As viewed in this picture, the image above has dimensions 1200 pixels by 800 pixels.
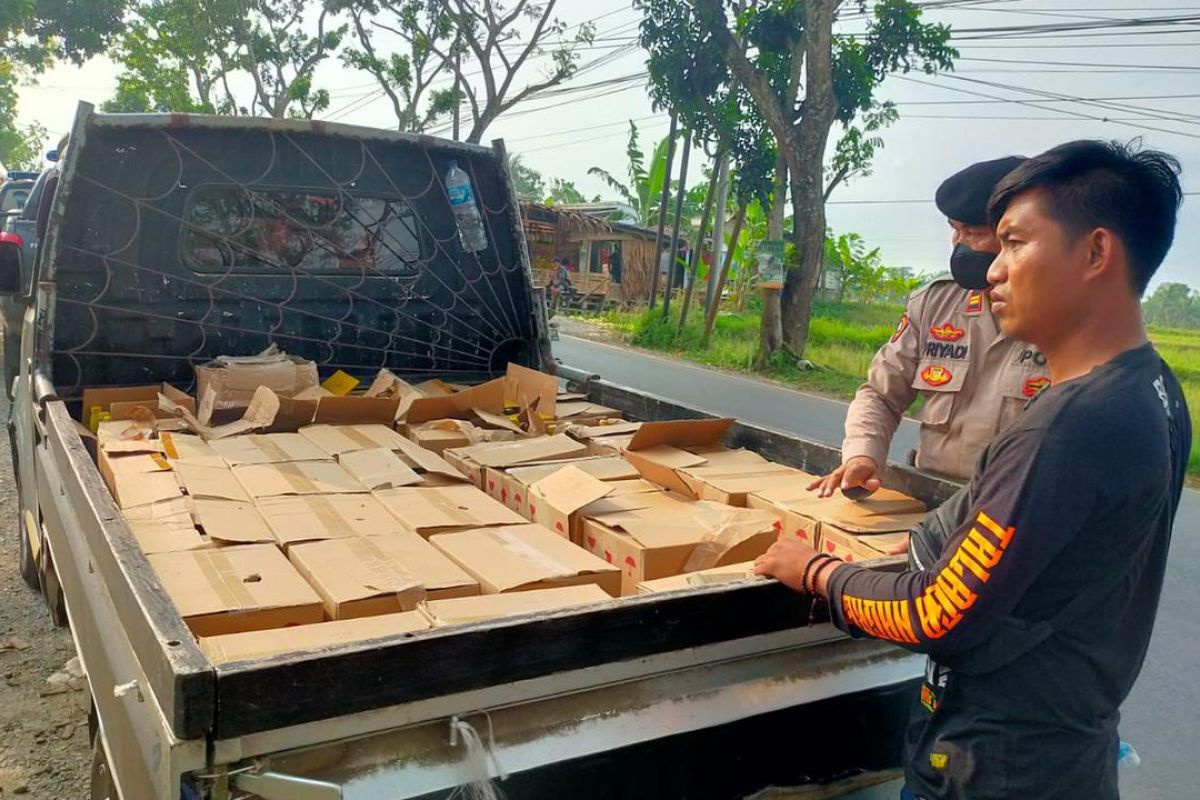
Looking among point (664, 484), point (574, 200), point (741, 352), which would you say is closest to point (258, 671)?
point (664, 484)

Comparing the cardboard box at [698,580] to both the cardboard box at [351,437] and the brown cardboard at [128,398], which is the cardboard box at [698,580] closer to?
the cardboard box at [351,437]

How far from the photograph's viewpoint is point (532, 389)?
3.74 metres

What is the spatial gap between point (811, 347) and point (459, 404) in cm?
1169

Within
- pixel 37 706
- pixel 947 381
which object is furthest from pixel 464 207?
pixel 37 706

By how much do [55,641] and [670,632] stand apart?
3098 mm

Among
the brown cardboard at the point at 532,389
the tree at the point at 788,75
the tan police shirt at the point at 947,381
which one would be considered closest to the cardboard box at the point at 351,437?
the brown cardboard at the point at 532,389

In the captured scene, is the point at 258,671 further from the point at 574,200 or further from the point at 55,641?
the point at 574,200

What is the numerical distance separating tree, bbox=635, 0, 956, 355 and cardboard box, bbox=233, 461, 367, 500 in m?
10.3

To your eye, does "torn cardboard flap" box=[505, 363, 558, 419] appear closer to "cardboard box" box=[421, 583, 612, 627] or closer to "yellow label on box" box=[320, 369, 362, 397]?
"yellow label on box" box=[320, 369, 362, 397]

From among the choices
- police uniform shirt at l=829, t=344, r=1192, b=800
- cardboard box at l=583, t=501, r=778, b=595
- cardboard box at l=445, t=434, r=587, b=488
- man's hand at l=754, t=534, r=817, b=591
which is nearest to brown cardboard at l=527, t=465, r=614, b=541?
cardboard box at l=583, t=501, r=778, b=595

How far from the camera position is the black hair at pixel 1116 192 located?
1.29 m

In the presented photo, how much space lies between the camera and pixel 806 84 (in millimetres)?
11789

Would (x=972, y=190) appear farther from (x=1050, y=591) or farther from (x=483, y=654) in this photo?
(x=483, y=654)

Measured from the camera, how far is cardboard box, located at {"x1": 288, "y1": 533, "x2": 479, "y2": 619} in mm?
1770
